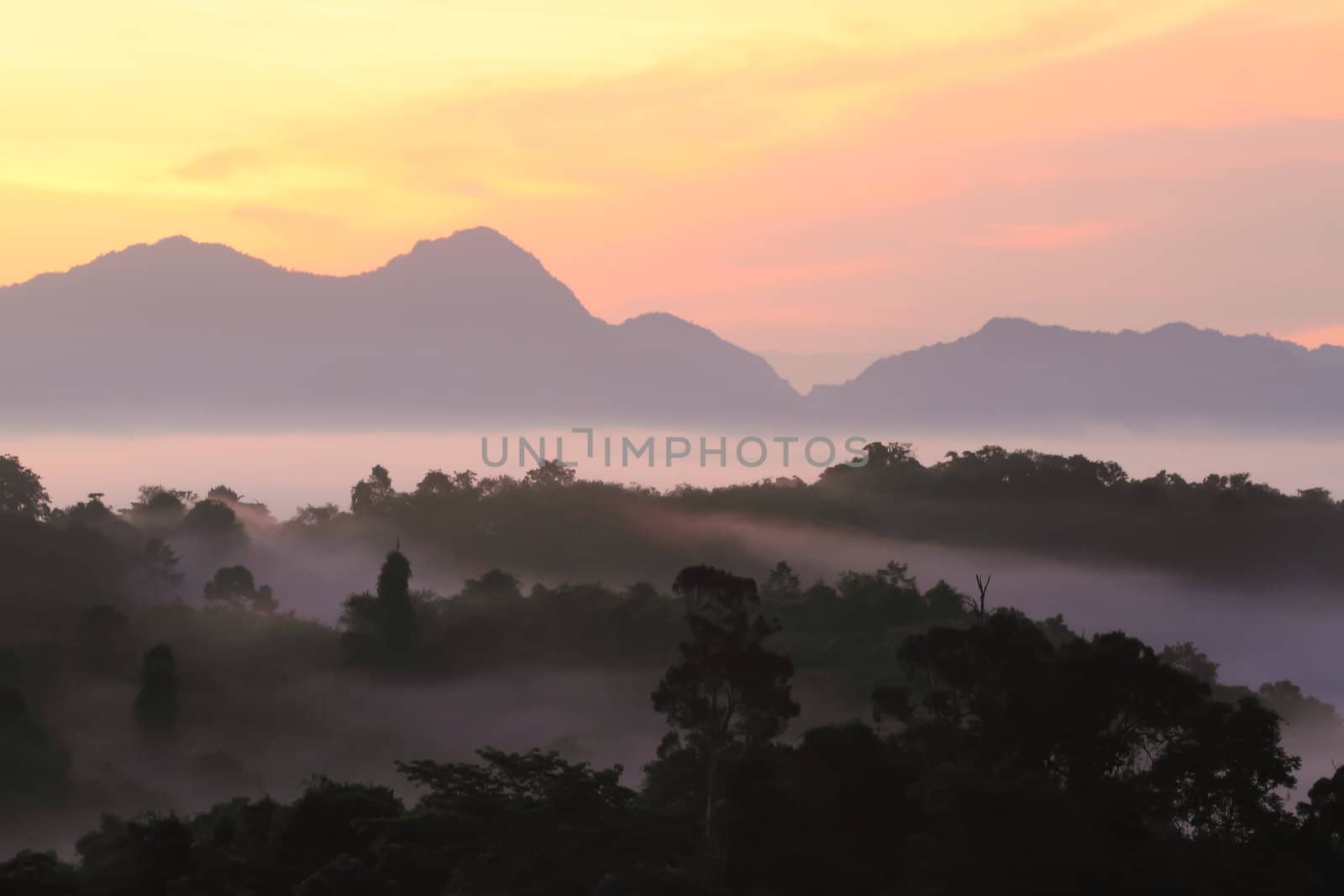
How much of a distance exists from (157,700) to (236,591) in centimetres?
5127

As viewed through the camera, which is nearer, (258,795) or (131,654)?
(258,795)

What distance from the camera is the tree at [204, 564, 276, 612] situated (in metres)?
193

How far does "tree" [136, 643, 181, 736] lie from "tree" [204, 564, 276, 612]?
47183 millimetres

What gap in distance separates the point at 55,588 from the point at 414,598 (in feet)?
125

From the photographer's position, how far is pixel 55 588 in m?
180

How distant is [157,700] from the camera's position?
5600 inches

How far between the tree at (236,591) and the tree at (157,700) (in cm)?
4718

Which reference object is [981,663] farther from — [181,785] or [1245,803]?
[181,785]

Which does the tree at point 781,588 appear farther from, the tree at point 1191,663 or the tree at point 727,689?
the tree at point 727,689

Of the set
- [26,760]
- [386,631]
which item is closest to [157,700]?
[26,760]

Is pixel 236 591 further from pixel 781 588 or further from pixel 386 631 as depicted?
pixel 781 588

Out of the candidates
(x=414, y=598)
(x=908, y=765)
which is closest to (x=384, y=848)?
(x=908, y=765)

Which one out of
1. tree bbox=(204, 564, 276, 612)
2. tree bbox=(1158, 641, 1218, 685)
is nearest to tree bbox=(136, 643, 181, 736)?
tree bbox=(204, 564, 276, 612)

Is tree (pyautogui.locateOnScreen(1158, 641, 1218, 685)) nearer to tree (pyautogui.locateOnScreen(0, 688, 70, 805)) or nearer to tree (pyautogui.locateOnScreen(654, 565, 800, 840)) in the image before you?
tree (pyautogui.locateOnScreen(654, 565, 800, 840))
